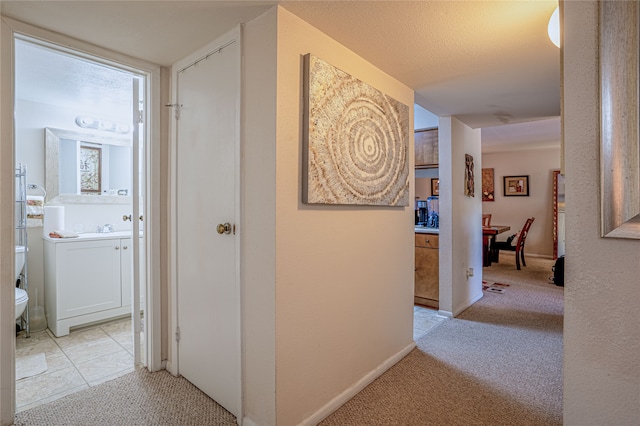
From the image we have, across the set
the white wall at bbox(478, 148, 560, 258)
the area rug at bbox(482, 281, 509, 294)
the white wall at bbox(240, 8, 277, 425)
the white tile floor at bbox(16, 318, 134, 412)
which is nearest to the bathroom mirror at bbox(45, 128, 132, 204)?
the white tile floor at bbox(16, 318, 134, 412)

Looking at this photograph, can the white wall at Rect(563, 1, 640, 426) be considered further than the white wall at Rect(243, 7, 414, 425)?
No

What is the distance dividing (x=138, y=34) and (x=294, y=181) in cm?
117

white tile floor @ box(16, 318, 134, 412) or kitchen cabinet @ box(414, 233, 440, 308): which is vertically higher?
kitchen cabinet @ box(414, 233, 440, 308)

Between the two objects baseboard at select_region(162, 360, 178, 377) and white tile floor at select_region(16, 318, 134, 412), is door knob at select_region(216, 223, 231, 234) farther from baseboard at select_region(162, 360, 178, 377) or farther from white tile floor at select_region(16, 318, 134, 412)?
white tile floor at select_region(16, 318, 134, 412)

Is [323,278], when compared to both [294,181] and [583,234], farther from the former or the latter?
[583,234]

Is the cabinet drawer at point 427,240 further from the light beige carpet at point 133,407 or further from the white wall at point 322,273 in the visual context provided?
the light beige carpet at point 133,407

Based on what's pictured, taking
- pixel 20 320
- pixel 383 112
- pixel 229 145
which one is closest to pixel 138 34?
pixel 229 145

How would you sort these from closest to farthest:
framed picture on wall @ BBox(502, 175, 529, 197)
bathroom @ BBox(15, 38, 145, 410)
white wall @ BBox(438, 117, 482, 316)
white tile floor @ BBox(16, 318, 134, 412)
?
1. white tile floor @ BBox(16, 318, 134, 412)
2. bathroom @ BBox(15, 38, 145, 410)
3. white wall @ BBox(438, 117, 482, 316)
4. framed picture on wall @ BBox(502, 175, 529, 197)

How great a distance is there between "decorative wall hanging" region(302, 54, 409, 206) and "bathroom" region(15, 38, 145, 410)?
4.34 feet

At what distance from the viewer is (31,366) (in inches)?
86.7

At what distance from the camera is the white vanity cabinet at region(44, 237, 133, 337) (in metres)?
2.71

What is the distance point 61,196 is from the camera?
3.11 m

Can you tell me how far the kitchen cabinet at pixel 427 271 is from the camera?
350 cm

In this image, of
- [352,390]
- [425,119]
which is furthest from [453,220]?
[352,390]
